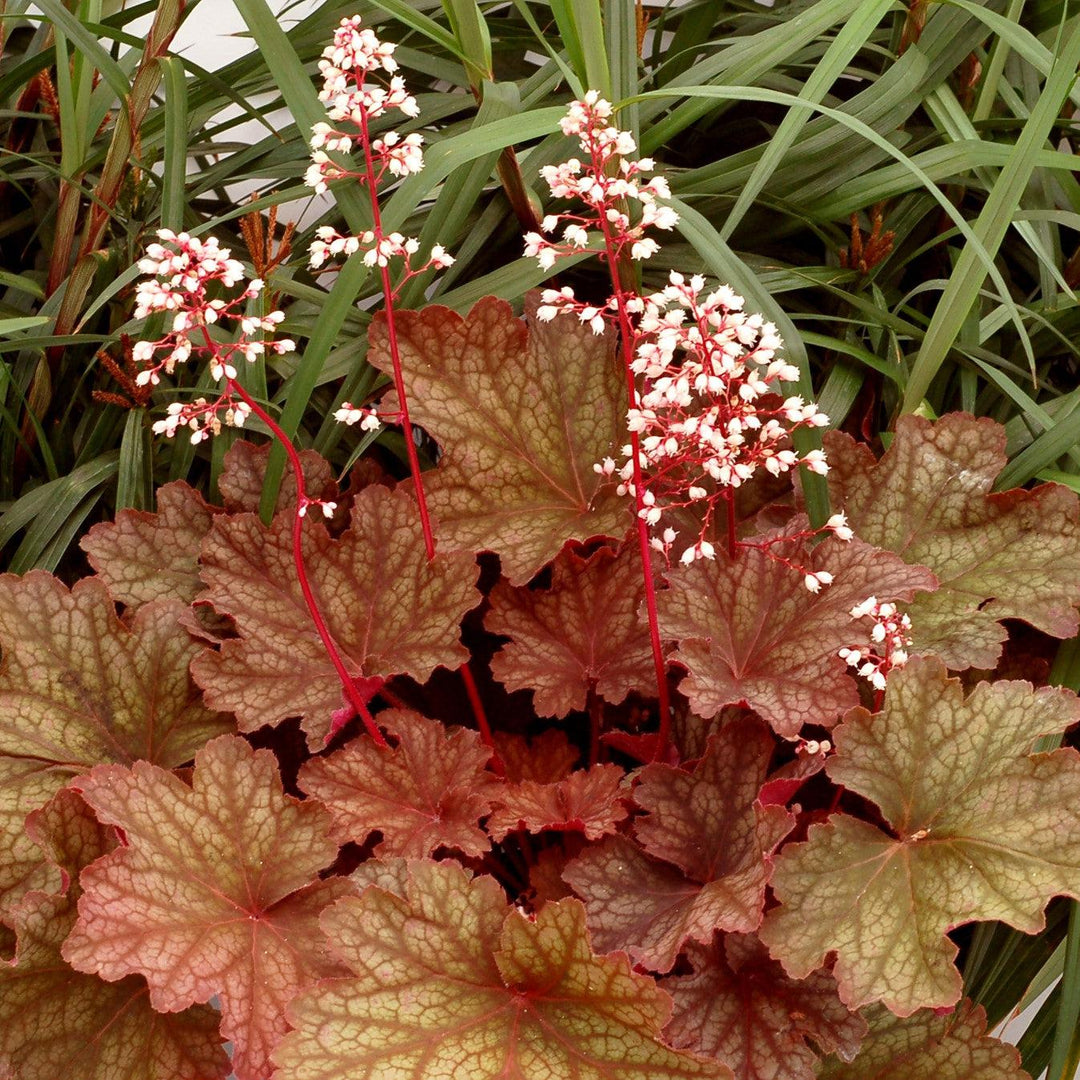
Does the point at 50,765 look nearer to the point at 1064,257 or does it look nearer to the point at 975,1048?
the point at 975,1048

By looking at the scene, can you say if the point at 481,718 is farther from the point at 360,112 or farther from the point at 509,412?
the point at 360,112

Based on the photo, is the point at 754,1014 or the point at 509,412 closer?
the point at 754,1014

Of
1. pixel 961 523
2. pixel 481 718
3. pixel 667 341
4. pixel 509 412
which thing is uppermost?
pixel 667 341

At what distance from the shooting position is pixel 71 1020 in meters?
0.94

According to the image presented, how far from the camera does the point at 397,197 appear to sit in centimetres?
111

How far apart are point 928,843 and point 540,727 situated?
40cm

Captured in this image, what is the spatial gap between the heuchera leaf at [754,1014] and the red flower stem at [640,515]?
17cm

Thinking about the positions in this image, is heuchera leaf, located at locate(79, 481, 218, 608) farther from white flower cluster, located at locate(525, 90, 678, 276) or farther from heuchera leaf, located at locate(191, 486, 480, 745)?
white flower cluster, located at locate(525, 90, 678, 276)

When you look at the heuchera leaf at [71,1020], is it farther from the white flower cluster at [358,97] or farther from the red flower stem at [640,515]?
the white flower cluster at [358,97]

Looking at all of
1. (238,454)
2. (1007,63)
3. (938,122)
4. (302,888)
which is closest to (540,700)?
(302,888)

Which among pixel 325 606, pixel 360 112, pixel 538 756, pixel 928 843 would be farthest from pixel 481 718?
pixel 360 112

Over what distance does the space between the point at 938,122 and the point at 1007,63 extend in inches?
6.7

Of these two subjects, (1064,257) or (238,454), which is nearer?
(238,454)

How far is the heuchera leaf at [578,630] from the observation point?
1061 millimetres
